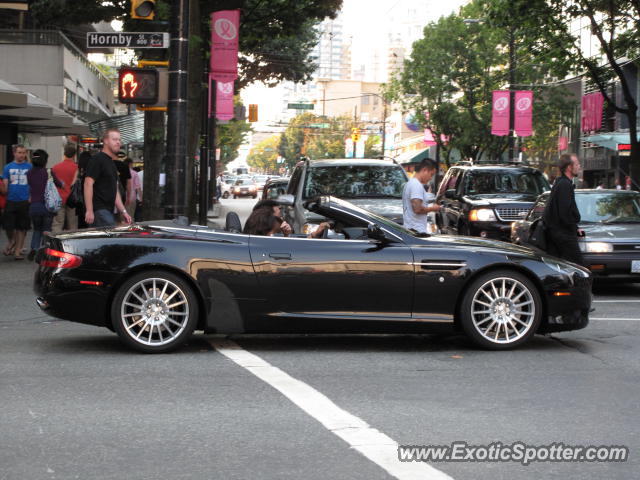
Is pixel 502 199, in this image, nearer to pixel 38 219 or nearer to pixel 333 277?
pixel 38 219

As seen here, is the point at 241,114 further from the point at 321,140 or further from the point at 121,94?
the point at 321,140

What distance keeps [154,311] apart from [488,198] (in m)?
11.8

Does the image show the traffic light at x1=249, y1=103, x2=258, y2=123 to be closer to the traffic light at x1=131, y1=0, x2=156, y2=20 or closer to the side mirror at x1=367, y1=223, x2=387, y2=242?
the traffic light at x1=131, y1=0, x2=156, y2=20

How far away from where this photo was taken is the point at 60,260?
803 centimetres

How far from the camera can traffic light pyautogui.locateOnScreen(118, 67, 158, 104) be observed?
12.9 m

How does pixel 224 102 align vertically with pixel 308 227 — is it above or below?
above

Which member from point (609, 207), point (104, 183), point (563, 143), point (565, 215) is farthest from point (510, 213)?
point (563, 143)

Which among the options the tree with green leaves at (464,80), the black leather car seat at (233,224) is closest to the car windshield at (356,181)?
the black leather car seat at (233,224)

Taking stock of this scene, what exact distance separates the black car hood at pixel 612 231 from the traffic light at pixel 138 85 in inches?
235

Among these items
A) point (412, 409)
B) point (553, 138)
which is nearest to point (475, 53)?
point (553, 138)

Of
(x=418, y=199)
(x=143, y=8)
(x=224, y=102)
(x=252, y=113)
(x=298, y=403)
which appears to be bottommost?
(x=298, y=403)

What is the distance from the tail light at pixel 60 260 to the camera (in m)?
7.98

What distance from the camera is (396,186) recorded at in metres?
15.7

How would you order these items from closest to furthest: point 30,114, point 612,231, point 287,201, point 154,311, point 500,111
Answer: point 154,311, point 612,231, point 287,201, point 30,114, point 500,111
